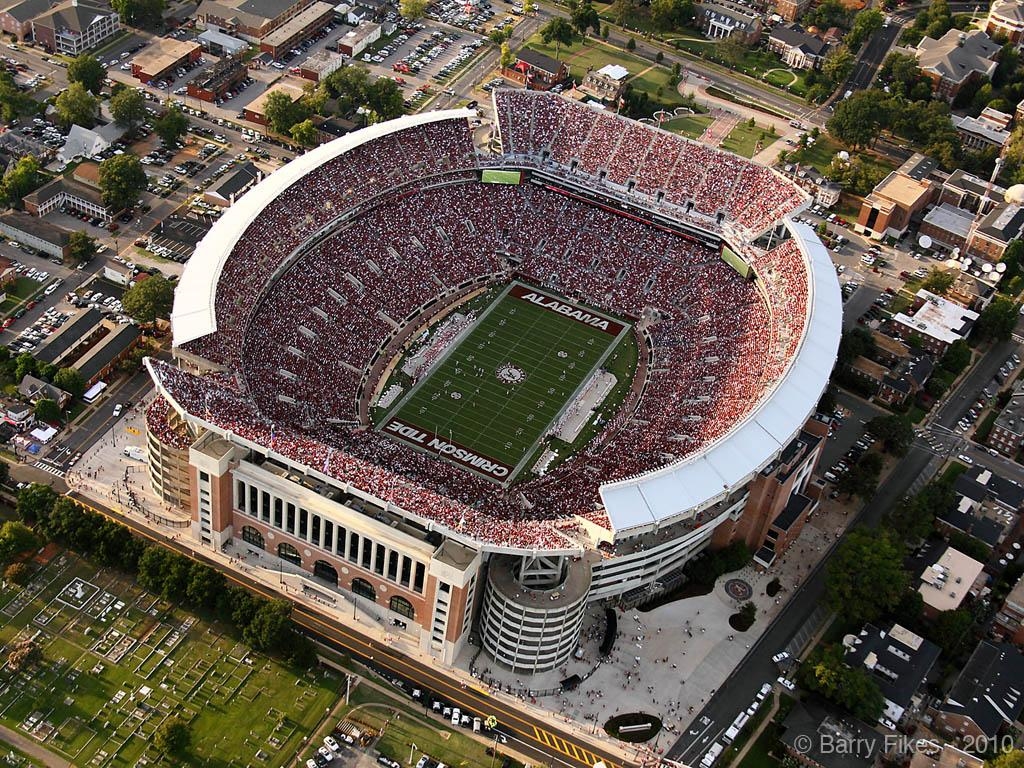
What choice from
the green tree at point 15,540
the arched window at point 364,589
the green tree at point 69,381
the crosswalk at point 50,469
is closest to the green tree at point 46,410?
the green tree at point 69,381

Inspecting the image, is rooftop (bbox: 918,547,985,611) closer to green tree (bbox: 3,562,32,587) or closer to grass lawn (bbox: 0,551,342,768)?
grass lawn (bbox: 0,551,342,768)

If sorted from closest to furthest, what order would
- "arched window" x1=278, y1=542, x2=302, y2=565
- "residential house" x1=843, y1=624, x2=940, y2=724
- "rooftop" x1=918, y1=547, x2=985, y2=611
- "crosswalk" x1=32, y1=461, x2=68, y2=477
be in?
1. "residential house" x1=843, y1=624, x2=940, y2=724
2. "arched window" x1=278, y1=542, x2=302, y2=565
3. "rooftop" x1=918, y1=547, x2=985, y2=611
4. "crosswalk" x1=32, y1=461, x2=68, y2=477

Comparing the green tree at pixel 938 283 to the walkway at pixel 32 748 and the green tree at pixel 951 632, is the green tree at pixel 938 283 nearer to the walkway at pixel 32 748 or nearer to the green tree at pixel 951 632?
the green tree at pixel 951 632

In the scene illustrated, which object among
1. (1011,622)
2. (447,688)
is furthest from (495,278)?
(1011,622)

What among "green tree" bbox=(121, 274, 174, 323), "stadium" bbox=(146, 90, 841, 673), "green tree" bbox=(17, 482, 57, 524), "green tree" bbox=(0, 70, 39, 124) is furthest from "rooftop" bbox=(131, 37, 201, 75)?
"green tree" bbox=(17, 482, 57, 524)

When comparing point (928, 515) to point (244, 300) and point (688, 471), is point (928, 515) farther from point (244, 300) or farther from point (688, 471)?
point (244, 300)

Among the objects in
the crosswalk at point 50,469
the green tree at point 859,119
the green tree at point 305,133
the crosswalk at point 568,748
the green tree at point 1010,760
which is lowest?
the crosswalk at point 50,469
